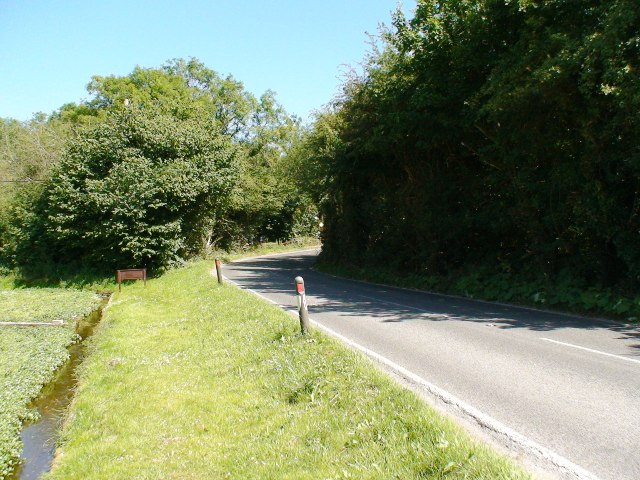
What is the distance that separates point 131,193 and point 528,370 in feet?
78.8

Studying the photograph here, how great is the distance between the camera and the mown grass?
4.59 metres

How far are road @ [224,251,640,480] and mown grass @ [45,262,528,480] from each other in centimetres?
77

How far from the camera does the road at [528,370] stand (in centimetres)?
462

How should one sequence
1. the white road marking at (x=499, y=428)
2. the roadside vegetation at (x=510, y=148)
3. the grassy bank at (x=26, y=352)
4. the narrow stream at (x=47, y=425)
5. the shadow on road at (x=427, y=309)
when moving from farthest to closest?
the roadside vegetation at (x=510, y=148) → the shadow on road at (x=427, y=309) → the grassy bank at (x=26, y=352) → the narrow stream at (x=47, y=425) → the white road marking at (x=499, y=428)

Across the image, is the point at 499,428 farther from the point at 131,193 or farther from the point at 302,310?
the point at 131,193

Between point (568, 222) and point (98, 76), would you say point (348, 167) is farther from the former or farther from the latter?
point (98, 76)

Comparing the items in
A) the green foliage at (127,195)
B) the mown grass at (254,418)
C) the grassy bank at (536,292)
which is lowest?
the mown grass at (254,418)

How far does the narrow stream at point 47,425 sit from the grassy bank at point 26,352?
160mm

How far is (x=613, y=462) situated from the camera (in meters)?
4.26

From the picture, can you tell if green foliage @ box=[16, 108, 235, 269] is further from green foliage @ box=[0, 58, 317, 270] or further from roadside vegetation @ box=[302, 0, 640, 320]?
roadside vegetation @ box=[302, 0, 640, 320]

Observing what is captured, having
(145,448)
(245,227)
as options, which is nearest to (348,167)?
(145,448)

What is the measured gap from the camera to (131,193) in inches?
1059

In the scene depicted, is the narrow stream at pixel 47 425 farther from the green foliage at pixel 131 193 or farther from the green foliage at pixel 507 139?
the green foliage at pixel 131 193

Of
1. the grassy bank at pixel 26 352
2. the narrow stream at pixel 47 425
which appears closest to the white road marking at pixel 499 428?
the narrow stream at pixel 47 425
